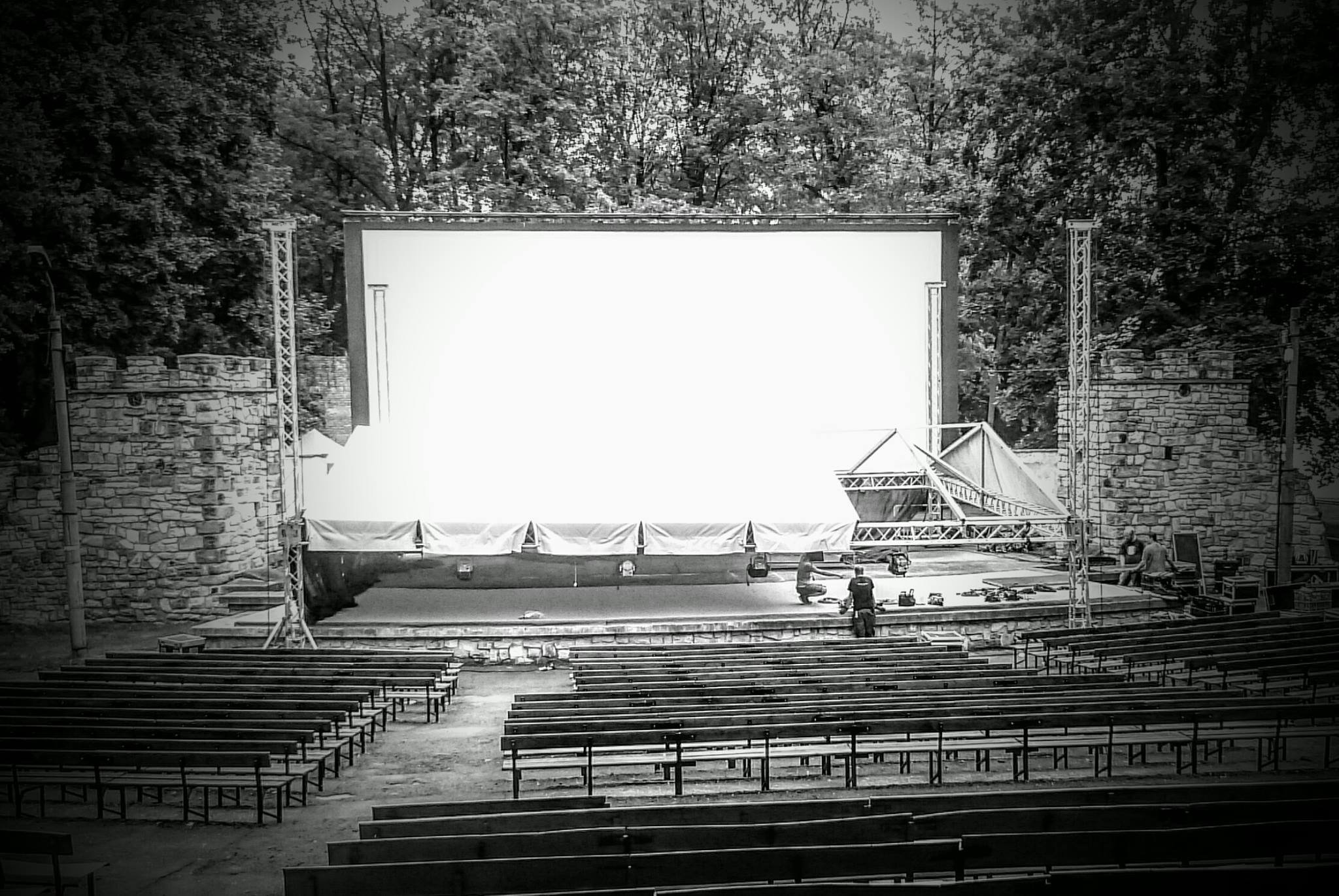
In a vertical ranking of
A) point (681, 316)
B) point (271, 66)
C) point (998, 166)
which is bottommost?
point (681, 316)

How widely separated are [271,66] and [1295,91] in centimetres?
2422

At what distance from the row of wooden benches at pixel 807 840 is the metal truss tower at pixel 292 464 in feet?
24.5

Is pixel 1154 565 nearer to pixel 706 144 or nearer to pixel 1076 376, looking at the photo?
pixel 1076 376

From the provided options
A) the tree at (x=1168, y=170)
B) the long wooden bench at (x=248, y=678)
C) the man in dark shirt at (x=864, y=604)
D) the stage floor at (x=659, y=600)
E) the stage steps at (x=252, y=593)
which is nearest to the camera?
the long wooden bench at (x=248, y=678)

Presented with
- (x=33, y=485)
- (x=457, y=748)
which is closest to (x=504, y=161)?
(x=33, y=485)

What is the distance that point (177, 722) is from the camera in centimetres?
795

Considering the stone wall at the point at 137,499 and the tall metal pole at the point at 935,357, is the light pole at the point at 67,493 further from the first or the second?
the tall metal pole at the point at 935,357

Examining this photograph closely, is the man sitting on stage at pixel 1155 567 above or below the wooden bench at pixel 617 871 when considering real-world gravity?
below

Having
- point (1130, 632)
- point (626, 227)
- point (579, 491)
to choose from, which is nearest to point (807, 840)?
point (1130, 632)

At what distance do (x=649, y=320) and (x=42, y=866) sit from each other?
13833 mm

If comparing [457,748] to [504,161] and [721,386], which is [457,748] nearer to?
[721,386]

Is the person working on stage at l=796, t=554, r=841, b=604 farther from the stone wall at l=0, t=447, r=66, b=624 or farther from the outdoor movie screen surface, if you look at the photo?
the stone wall at l=0, t=447, r=66, b=624

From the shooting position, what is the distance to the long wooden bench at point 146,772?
6844mm

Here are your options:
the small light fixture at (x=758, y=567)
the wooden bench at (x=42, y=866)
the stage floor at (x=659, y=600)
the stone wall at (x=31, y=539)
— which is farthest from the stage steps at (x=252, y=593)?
the wooden bench at (x=42, y=866)
